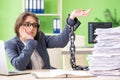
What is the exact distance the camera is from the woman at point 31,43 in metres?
2.42

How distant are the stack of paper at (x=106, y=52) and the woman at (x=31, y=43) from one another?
0.50 meters

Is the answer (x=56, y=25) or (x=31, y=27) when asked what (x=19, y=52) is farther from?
(x=56, y=25)

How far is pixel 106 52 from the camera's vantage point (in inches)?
71.5

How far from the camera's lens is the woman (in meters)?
2.42

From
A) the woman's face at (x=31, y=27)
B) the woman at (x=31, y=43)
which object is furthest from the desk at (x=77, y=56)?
the woman's face at (x=31, y=27)

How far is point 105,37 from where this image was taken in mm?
1830

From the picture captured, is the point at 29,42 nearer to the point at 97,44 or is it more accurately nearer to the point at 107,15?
the point at 97,44

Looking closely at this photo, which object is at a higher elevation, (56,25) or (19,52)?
(56,25)

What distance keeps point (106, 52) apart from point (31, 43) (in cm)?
90

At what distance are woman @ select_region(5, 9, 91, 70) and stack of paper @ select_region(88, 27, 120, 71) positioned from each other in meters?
0.50

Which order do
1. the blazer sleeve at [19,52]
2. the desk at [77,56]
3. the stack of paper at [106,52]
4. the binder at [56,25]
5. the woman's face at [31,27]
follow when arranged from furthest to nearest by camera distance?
the binder at [56,25] → the desk at [77,56] → the woman's face at [31,27] → the blazer sleeve at [19,52] → the stack of paper at [106,52]

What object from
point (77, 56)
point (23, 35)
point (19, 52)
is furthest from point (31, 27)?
point (77, 56)

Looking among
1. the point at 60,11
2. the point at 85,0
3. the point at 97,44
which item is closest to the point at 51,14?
the point at 60,11

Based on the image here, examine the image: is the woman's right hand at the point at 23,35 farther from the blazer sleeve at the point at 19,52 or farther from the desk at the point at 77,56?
the desk at the point at 77,56
